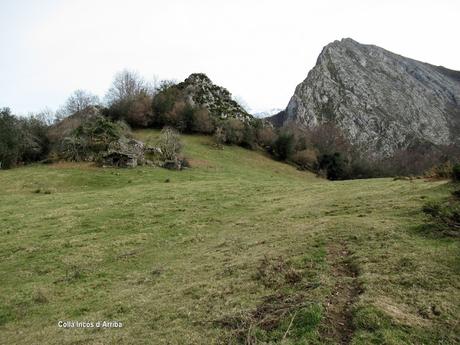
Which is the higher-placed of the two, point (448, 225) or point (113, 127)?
point (113, 127)

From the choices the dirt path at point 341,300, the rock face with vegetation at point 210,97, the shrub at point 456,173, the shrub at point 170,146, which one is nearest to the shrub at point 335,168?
the rock face with vegetation at point 210,97

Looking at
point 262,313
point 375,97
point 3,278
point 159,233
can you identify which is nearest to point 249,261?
point 262,313

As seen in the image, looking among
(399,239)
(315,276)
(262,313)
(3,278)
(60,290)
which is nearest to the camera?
(262,313)

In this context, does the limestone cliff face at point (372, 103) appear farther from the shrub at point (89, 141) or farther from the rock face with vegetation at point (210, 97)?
the shrub at point (89, 141)

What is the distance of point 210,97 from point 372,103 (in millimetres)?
104780

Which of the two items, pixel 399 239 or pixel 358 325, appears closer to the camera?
pixel 358 325

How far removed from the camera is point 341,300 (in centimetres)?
704

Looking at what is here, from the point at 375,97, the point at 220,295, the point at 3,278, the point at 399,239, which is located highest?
the point at 375,97

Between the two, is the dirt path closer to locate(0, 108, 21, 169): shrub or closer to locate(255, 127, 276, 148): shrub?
locate(0, 108, 21, 169): shrub

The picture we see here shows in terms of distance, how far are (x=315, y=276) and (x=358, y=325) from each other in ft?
7.37

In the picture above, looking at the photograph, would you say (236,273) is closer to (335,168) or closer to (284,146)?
(335,168)

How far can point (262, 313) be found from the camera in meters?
6.99

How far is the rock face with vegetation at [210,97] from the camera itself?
79.6 metres

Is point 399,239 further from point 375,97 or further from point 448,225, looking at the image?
point 375,97
